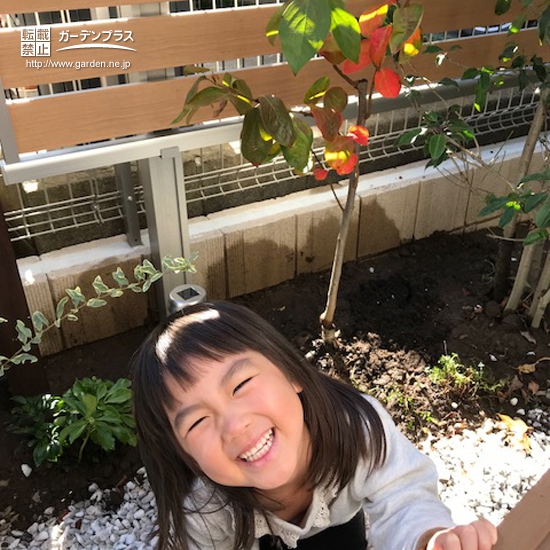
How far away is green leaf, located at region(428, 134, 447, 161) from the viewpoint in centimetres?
214

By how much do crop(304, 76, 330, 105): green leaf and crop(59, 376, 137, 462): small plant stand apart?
1103 mm

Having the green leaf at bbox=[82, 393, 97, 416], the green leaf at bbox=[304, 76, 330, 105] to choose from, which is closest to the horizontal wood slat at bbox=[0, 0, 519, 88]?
the green leaf at bbox=[304, 76, 330, 105]

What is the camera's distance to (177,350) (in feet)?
4.46

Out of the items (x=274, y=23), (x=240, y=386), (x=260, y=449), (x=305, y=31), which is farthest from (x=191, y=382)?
(x=274, y=23)

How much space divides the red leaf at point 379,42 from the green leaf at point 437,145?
0.45 meters

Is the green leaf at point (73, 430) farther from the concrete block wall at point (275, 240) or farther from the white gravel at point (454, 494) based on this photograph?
the concrete block wall at point (275, 240)

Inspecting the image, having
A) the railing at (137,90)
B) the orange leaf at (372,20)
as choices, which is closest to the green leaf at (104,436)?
the railing at (137,90)

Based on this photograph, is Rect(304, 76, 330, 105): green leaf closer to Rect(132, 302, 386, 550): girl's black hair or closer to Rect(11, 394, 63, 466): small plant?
Rect(132, 302, 386, 550): girl's black hair

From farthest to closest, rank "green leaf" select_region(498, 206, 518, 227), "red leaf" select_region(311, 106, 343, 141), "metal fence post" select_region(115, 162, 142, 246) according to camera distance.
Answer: "metal fence post" select_region(115, 162, 142, 246), "green leaf" select_region(498, 206, 518, 227), "red leaf" select_region(311, 106, 343, 141)

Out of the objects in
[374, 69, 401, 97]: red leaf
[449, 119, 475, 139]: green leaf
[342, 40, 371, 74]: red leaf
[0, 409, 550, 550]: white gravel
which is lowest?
[0, 409, 550, 550]: white gravel

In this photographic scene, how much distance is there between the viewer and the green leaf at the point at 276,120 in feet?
5.86

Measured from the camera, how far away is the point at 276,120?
5.86 feet

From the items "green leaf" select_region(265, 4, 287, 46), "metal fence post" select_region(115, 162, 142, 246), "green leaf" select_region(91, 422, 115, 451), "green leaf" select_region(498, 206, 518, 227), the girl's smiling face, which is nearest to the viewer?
the girl's smiling face

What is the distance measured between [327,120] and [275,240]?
974 mm
